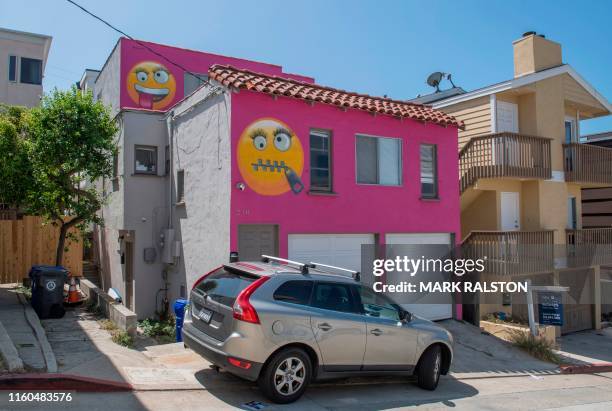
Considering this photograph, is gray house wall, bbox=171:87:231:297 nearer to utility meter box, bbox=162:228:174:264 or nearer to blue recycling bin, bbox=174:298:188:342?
utility meter box, bbox=162:228:174:264

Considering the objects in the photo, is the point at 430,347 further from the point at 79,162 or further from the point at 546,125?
the point at 546,125

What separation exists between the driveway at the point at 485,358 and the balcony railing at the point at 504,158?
4.85 meters

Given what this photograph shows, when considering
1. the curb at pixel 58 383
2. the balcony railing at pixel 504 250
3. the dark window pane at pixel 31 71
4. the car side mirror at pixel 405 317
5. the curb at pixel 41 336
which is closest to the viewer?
the curb at pixel 58 383

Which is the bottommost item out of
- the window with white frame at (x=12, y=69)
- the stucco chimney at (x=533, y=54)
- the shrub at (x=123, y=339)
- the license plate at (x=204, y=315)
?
the shrub at (x=123, y=339)

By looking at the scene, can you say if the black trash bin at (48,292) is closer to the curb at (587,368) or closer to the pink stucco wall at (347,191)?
the pink stucco wall at (347,191)

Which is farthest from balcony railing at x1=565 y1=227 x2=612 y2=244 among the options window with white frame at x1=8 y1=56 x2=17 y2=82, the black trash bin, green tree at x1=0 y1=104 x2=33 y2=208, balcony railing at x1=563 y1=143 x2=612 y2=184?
window with white frame at x1=8 y1=56 x2=17 y2=82

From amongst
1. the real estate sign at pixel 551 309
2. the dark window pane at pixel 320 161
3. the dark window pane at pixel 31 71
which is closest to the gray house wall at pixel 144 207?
the dark window pane at pixel 320 161

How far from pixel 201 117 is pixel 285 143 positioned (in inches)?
80.9

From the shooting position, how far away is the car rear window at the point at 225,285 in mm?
6293

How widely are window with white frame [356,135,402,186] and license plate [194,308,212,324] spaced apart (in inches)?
236

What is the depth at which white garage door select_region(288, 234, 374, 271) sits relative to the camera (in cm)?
1074

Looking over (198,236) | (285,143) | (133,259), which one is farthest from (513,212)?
(133,259)

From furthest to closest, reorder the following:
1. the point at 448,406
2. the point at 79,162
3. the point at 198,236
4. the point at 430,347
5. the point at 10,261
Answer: the point at 10,261, the point at 79,162, the point at 198,236, the point at 430,347, the point at 448,406

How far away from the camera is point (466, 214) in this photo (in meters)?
17.0
